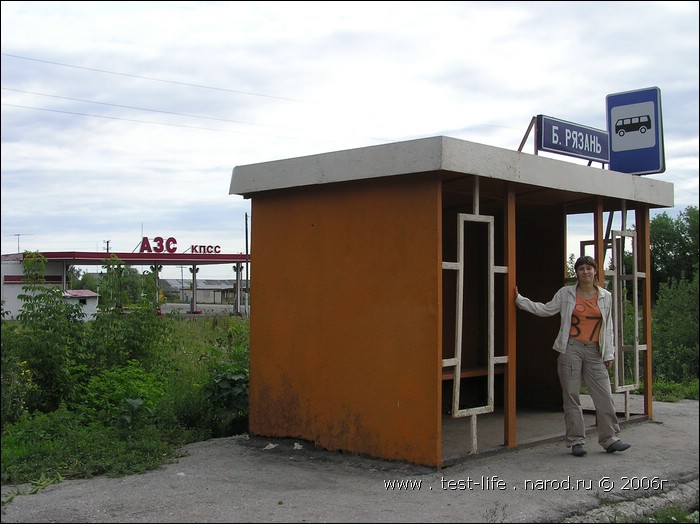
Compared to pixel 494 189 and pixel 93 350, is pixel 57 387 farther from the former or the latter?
pixel 494 189

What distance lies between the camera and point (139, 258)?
42.5 meters

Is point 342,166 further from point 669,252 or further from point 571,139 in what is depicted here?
point 669,252

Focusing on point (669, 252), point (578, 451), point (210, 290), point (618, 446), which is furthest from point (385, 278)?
point (210, 290)

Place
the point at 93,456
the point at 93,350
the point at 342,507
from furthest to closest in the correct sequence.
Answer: the point at 93,350
the point at 93,456
the point at 342,507

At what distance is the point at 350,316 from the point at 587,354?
2365 mm

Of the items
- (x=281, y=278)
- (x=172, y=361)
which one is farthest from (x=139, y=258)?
(x=281, y=278)

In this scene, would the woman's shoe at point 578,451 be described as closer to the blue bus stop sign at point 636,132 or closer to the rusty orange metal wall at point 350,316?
the rusty orange metal wall at point 350,316

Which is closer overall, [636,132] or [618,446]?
[618,446]

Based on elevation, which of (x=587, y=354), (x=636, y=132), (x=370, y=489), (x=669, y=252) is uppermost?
(x=636, y=132)

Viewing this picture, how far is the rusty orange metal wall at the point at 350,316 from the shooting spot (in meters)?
6.50

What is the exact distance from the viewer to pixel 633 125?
10000 mm

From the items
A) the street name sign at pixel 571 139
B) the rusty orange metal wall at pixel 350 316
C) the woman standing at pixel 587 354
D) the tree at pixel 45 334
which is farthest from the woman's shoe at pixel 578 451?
the tree at pixel 45 334

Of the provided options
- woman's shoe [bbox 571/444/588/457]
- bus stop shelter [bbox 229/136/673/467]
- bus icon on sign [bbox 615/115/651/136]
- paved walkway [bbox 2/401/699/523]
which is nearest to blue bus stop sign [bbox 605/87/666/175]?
bus icon on sign [bbox 615/115/651/136]

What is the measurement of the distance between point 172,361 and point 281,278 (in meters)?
3.70
